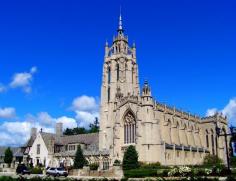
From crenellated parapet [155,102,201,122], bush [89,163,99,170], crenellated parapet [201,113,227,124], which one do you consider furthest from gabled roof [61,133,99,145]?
crenellated parapet [201,113,227,124]

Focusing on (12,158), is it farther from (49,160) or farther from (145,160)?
(145,160)

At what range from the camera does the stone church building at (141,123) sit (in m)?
68.2

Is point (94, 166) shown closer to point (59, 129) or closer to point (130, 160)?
point (130, 160)

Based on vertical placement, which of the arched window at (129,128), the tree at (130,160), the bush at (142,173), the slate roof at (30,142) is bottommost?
the bush at (142,173)

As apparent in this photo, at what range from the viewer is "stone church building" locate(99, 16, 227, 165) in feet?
224

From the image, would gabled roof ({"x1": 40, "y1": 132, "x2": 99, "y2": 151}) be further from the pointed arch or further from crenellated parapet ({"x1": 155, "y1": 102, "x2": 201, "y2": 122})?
crenellated parapet ({"x1": 155, "y1": 102, "x2": 201, "y2": 122})

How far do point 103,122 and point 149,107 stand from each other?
630 inches

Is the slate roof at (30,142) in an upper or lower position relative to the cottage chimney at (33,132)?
lower

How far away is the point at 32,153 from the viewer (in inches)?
3361

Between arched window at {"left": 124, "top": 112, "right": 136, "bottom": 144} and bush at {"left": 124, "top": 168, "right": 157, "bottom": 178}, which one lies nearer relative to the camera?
bush at {"left": 124, "top": 168, "right": 157, "bottom": 178}

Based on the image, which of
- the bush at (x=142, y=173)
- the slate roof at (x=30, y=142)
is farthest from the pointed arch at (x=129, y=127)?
the slate roof at (x=30, y=142)

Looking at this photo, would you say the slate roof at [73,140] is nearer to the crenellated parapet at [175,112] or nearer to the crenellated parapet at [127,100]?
the crenellated parapet at [127,100]

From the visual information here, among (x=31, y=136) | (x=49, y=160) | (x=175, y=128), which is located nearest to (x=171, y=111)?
(x=175, y=128)

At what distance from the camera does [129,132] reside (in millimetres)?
71812
